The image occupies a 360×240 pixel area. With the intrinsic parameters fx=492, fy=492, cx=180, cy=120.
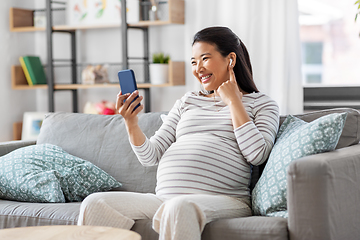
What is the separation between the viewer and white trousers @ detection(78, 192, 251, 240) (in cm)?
134

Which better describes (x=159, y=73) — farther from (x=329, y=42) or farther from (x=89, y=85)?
(x=329, y=42)

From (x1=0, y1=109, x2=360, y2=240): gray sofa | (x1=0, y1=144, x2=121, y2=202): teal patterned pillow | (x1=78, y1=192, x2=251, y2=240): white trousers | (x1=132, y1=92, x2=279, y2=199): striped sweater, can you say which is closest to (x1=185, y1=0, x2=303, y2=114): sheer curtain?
(x1=0, y1=109, x2=360, y2=240): gray sofa

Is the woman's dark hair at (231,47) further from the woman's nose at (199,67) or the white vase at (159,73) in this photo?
the white vase at (159,73)

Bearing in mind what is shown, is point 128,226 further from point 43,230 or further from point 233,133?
point 233,133

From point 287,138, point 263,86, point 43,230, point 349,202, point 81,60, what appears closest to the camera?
point 43,230

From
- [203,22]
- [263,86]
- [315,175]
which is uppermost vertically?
[203,22]

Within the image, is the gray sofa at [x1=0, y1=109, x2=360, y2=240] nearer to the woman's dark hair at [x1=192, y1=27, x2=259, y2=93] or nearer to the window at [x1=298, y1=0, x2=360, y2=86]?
the woman's dark hair at [x1=192, y1=27, x2=259, y2=93]

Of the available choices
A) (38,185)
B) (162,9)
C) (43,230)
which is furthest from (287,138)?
(162,9)

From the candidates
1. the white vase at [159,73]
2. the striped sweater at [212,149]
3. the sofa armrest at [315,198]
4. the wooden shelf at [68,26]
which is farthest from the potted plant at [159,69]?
the sofa armrest at [315,198]

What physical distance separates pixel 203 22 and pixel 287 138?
170 centimetres

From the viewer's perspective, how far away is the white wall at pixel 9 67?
11.7 feet

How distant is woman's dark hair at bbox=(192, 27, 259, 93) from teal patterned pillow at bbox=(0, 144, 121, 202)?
66 centimetres

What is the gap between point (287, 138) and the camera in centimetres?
157

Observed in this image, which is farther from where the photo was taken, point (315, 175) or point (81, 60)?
point (81, 60)
